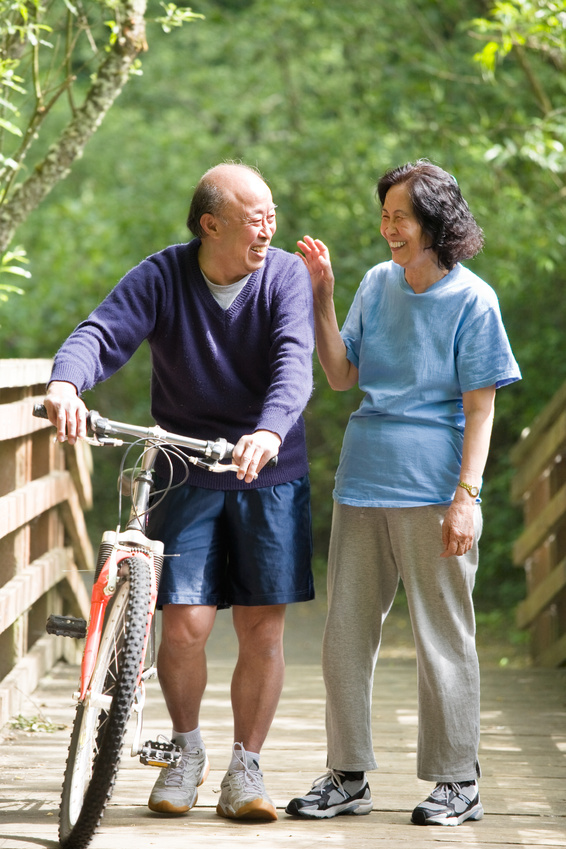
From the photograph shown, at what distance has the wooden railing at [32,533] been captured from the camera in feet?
11.0

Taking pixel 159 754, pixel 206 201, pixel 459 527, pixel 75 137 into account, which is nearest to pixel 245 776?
pixel 159 754

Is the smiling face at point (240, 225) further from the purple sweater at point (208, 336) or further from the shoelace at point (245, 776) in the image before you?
the shoelace at point (245, 776)

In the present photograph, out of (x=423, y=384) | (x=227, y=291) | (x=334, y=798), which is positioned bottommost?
(x=334, y=798)

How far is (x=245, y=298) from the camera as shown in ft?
8.67

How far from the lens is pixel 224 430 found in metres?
2.66

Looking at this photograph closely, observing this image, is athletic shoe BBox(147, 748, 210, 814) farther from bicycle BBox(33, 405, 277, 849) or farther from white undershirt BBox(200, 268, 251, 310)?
white undershirt BBox(200, 268, 251, 310)

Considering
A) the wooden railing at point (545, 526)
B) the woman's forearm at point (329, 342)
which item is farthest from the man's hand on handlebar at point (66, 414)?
the wooden railing at point (545, 526)

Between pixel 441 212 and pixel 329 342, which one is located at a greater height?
pixel 441 212

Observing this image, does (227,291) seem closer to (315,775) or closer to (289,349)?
(289,349)

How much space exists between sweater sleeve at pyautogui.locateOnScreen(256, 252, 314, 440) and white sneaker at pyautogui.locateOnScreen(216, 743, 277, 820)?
2.80 feet

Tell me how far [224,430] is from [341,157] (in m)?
6.43

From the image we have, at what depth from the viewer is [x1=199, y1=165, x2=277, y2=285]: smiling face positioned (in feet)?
8.46

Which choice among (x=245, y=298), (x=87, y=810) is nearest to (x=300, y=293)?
(x=245, y=298)

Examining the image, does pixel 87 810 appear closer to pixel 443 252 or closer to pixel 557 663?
pixel 443 252
